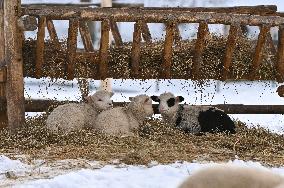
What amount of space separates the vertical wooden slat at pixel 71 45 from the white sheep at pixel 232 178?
174 inches

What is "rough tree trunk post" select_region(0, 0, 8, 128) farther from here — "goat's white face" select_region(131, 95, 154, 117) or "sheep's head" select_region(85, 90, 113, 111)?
"goat's white face" select_region(131, 95, 154, 117)

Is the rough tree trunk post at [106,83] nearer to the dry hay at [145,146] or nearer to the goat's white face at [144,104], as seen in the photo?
the goat's white face at [144,104]

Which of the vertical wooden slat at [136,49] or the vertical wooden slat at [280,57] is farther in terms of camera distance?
the vertical wooden slat at [280,57]

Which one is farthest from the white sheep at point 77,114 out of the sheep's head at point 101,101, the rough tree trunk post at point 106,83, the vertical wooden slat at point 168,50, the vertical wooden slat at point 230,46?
the rough tree trunk post at point 106,83

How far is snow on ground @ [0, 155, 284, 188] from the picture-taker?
613 cm

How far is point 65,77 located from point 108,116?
86 centimetres

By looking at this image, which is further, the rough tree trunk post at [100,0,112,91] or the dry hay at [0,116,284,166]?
the rough tree trunk post at [100,0,112,91]

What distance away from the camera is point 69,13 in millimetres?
8227

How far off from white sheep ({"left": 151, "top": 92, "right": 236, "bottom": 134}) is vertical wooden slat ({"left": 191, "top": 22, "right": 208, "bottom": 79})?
562 mm

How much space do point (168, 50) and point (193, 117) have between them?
3.62 feet

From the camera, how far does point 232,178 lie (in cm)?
405

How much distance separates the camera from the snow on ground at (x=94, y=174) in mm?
6133

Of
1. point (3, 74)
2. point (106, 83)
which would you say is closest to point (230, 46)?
point (3, 74)

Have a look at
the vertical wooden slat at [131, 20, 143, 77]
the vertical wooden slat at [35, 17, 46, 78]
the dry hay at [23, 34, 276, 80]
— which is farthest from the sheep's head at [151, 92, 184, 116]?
the vertical wooden slat at [35, 17, 46, 78]
